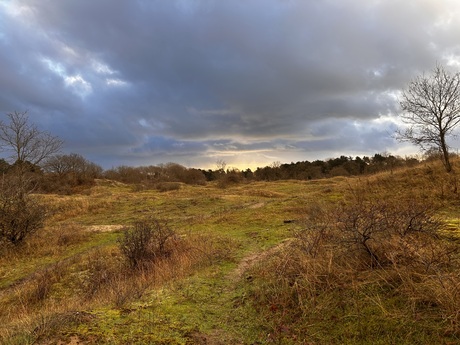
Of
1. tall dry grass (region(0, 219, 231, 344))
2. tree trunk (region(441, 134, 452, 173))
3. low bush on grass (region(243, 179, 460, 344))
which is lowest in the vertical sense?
tall dry grass (region(0, 219, 231, 344))

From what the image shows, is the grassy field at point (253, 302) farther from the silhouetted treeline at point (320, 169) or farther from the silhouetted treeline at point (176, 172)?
the silhouetted treeline at point (320, 169)

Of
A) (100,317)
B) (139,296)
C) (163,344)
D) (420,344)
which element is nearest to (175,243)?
(139,296)

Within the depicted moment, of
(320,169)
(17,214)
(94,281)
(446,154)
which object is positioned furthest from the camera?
(320,169)

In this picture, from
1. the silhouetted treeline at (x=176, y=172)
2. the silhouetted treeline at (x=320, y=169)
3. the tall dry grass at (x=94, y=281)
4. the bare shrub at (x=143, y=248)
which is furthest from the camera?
the silhouetted treeline at (x=320, y=169)

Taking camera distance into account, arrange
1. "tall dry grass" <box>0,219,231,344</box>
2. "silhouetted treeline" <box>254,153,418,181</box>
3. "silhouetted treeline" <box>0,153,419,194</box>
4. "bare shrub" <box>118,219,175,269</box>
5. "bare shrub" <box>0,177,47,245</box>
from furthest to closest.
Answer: "silhouetted treeline" <box>254,153,418,181</box> → "silhouetted treeline" <box>0,153,419,194</box> → "bare shrub" <box>0,177,47,245</box> → "bare shrub" <box>118,219,175,269</box> → "tall dry grass" <box>0,219,231,344</box>

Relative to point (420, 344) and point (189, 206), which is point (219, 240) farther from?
point (189, 206)

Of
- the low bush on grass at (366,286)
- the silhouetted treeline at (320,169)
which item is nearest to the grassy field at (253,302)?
the low bush on grass at (366,286)

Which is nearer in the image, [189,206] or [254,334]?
[254,334]

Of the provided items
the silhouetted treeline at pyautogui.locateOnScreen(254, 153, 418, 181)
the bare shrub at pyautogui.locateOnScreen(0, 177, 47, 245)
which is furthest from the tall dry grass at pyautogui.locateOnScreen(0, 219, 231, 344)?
the silhouetted treeline at pyautogui.locateOnScreen(254, 153, 418, 181)

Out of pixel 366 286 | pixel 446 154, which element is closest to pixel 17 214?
pixel 366 286

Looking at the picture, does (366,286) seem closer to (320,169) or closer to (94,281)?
(94,281)

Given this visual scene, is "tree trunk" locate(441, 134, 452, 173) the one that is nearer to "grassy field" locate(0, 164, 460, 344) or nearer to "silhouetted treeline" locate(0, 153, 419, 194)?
"grassy field" locate(0, 164, 460, 344)

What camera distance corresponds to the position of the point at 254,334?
170 inches

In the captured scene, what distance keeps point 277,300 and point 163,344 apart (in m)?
1.86
